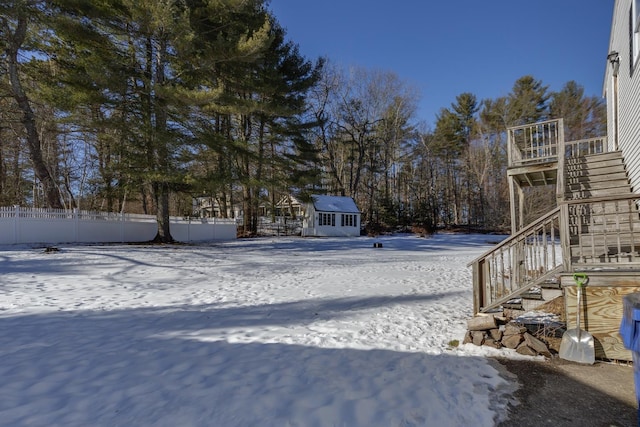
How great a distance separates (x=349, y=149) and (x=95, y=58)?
24.1 m

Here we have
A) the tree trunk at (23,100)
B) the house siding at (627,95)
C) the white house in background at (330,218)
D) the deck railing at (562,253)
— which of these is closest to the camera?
the deck railing at (562,253)

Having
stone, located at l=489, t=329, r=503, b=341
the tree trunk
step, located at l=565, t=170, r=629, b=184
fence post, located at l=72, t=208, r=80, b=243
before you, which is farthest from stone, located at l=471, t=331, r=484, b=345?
the tree trunk

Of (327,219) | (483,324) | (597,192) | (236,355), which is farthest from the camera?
(327,219)

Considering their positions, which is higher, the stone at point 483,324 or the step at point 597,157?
the step at point 597,157

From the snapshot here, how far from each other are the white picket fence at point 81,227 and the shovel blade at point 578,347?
15726 millimetres

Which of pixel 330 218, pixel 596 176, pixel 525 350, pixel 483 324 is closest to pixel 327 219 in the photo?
pixel 330 218

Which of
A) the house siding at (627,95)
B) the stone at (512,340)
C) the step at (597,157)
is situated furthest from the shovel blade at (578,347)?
the step at (597,157)

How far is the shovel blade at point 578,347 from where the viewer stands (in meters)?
3.46

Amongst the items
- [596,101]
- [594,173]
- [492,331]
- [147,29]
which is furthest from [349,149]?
[492,331]

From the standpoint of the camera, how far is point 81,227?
44.5 ft

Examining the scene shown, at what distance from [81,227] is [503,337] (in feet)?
50.3

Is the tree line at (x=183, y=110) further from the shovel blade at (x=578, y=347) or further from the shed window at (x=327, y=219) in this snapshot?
the shovel blade at (x=578, y=347)

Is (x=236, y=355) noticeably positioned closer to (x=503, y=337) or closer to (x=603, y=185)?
(x=503, y=337)

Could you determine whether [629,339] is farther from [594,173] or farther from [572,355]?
[594,173]
